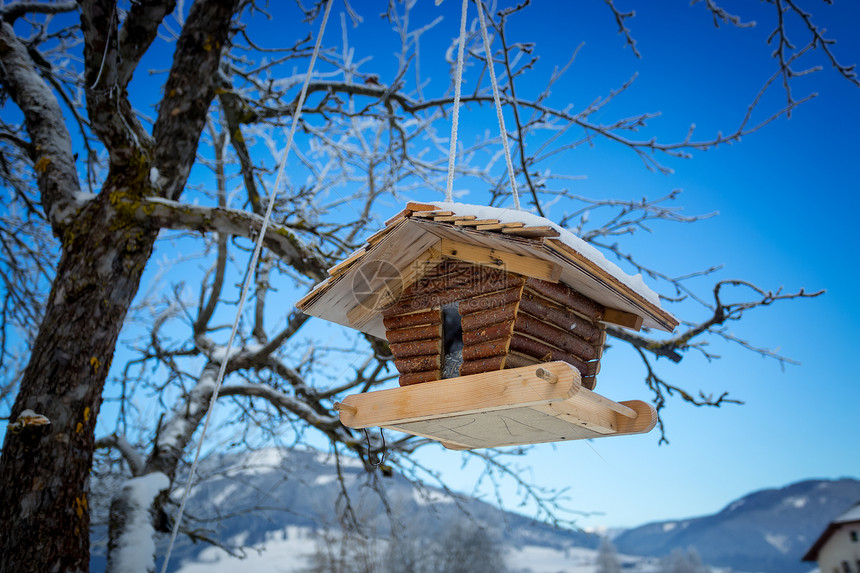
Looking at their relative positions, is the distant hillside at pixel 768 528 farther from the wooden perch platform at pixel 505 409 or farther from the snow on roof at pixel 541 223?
the snow on roof at pixel 541 223

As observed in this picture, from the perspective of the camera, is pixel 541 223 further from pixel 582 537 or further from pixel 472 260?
pixel 582 537

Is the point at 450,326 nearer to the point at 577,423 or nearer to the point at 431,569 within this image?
the point at 577,423

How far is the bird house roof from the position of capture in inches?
53.1

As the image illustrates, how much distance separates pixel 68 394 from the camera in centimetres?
241

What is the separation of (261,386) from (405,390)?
2433 mm

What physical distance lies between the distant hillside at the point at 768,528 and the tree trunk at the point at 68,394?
1300 centimetres

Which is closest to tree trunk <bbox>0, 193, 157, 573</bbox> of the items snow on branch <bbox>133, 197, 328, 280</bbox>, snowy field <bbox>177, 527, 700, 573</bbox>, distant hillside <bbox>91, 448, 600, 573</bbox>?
snow on branch <bbox>133, 197, 328, 280</bbox>

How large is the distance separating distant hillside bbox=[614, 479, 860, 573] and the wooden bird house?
12.5m

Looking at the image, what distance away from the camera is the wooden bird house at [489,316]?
4.51 ft

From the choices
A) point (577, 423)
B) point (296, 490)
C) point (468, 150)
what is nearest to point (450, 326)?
point (577, 423)

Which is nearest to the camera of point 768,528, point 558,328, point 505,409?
point 505,409

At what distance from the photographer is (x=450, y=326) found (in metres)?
1.78

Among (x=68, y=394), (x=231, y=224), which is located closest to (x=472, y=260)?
(x=231, y=224)

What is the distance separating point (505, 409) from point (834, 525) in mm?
10777
